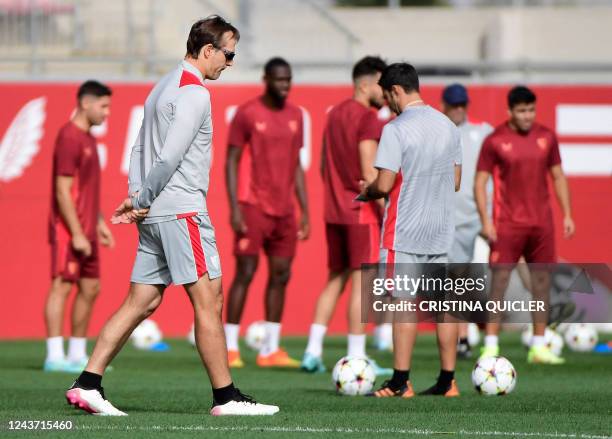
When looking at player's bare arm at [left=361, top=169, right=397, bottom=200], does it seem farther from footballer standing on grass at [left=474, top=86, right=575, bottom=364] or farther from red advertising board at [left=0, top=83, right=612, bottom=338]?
red advertising board at [left=0, top=83, right=612, bottom=338]

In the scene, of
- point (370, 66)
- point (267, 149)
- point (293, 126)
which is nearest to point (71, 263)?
point (267, 149)

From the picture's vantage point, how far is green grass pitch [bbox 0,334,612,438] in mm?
7047

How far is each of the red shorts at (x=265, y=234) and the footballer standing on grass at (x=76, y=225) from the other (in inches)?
55.0

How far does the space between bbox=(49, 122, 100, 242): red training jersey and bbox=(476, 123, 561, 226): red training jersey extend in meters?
3.66

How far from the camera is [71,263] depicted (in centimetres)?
1177

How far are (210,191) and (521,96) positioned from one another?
5.17 m

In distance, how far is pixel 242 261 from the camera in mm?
12328

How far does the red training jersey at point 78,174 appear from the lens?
1169cm

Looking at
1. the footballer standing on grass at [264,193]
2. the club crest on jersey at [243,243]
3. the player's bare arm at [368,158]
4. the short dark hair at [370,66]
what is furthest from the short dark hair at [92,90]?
the player's bare arm at [368,158]

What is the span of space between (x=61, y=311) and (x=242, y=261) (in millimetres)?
1748

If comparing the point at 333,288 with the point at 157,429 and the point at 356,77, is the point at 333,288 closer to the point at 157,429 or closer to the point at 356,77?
the point at 356,77

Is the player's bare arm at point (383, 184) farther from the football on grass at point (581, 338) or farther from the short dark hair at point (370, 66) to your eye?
the football on grass at point (581, 338)

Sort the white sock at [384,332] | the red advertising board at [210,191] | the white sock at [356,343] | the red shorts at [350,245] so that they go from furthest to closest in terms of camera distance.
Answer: the red advertising board at [210,191]
the white sock at [384,332]
the red shorts at [350,245]
the white sock at [356,343]

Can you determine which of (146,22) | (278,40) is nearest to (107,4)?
(146,22)
